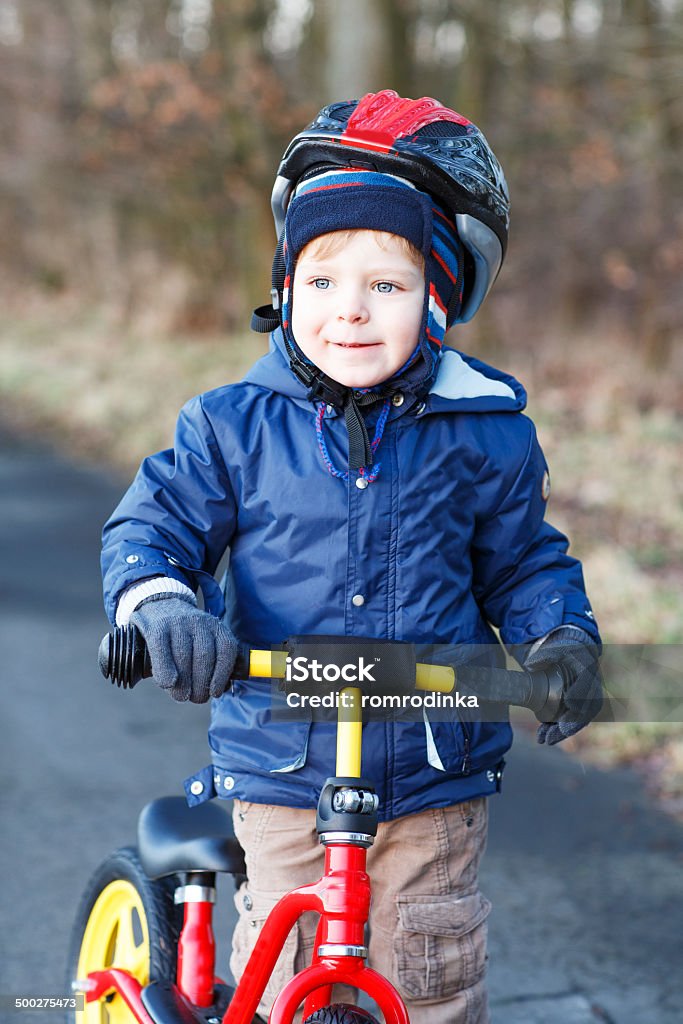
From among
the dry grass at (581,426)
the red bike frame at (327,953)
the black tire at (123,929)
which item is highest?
the dry grass at (581,426)

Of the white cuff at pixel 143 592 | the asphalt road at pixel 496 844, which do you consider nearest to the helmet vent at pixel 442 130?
the white cuff at pixel 143 592

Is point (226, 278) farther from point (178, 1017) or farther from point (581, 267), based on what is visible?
point (178, 1017)

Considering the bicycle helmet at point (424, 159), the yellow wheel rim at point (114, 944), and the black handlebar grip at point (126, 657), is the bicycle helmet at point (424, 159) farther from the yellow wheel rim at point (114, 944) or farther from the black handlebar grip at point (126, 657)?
the yellow wheel rim at point (114, 944)

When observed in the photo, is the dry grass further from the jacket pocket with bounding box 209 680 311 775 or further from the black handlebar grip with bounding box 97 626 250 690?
the black handlebar grip with bounding box 97 626 250 690

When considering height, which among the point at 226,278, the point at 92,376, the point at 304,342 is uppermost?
the point at 226,278

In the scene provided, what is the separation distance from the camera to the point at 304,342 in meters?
2.24

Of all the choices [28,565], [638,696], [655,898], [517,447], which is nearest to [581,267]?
[28,565]

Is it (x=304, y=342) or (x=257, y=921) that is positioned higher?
(x=304, y=342)

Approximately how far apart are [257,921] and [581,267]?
16082 millimetres

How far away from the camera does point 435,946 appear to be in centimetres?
230

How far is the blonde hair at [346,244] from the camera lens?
2.20 m

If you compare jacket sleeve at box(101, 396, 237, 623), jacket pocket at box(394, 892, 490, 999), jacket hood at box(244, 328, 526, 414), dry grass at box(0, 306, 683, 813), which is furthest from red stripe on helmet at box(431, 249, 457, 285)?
dry grass at box(0, 306, 683, 813)

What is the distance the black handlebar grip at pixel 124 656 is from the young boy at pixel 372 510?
1.00ft

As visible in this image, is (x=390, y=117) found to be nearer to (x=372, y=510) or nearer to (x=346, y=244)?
(x=346, y=244)
